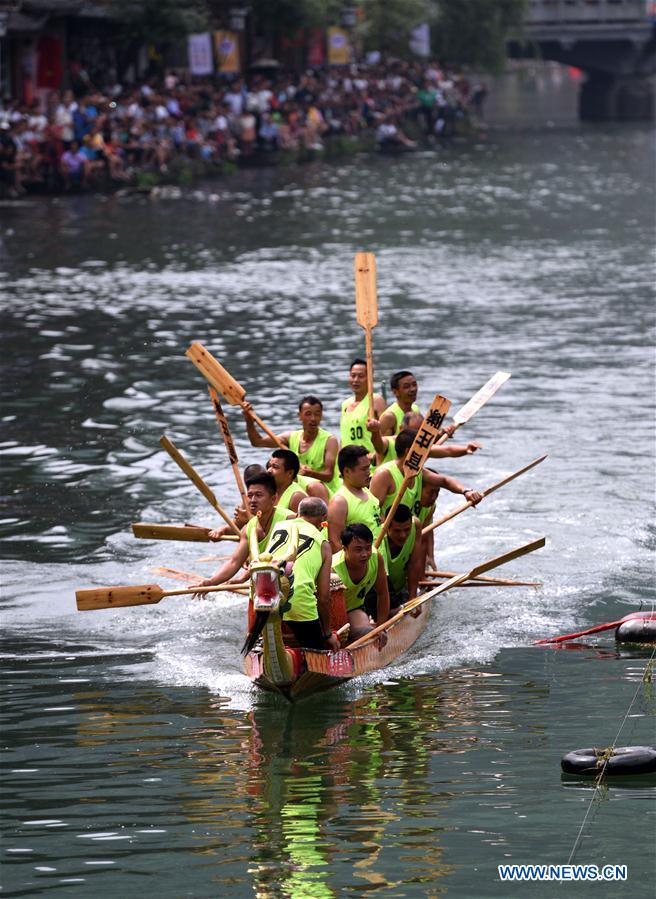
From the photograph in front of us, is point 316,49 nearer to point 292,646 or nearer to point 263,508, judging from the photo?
point 263,508

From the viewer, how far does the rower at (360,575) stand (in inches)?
479

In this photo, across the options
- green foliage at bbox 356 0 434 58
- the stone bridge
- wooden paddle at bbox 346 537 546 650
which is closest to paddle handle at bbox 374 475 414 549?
wooden paddle at bbox 346 537 546 650

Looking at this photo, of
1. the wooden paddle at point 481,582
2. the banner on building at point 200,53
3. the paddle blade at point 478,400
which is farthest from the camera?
the banner on building at point 200,53

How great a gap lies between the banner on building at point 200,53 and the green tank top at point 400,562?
38.7 m

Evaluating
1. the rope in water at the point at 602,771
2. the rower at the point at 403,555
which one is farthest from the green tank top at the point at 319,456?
the rope in water at the point at 602,771

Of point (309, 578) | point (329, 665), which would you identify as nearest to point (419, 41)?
point (309, 578)

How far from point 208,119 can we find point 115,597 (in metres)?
36.9

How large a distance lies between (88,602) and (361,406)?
4217 millimetres

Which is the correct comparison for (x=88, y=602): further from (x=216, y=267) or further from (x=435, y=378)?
(x=216, y=267)

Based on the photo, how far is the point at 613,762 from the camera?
402 inches

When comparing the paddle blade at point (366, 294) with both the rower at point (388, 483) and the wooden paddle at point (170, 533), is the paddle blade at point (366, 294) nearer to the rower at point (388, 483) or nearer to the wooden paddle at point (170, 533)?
the rower at point (388, 483)

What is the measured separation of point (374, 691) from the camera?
12078 mm

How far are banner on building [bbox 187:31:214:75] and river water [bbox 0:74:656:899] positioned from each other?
14.8 m

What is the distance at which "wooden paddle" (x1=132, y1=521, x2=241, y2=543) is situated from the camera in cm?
1324
